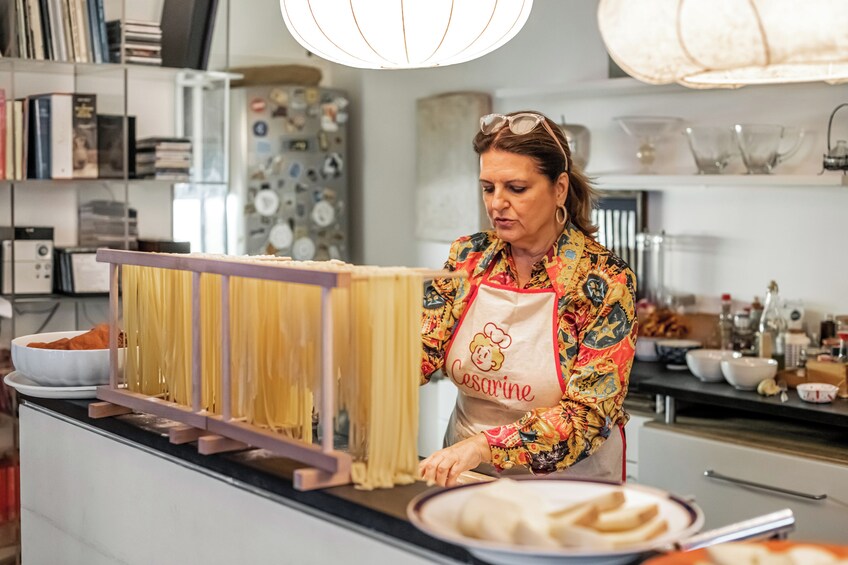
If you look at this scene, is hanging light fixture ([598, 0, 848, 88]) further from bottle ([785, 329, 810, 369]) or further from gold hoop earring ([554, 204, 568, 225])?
bottle ([785, 329, 810, 369])

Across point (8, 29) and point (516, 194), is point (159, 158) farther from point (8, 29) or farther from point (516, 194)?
point (516, 194)

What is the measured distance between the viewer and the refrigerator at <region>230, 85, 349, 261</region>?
231 inches

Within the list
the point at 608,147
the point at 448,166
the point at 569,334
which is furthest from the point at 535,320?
the point at 448,166

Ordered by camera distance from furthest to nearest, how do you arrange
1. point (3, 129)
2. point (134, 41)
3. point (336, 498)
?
point (134, 41) < point (3, 129) < point (336, 498)

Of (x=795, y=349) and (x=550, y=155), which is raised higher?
(x=550, y=155)

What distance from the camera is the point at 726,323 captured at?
4.31 m

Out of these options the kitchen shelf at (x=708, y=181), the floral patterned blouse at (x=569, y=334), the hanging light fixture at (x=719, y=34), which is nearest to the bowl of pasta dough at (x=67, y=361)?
the floral patterned blouse at (x=569, y=334)

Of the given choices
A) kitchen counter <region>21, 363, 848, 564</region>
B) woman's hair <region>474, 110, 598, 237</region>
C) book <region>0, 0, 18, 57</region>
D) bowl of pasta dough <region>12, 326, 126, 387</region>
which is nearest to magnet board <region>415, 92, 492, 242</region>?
book <region>0, 0, 18, 57</region>

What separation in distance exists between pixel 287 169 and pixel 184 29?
1.45 meters

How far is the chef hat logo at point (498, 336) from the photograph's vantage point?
256cm

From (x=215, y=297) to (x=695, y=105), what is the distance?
9.72ft

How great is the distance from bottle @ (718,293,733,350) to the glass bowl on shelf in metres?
0.63

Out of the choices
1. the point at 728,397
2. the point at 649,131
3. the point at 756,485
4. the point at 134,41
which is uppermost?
the point at 134,41

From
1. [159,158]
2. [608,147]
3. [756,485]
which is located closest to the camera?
[756,485]
